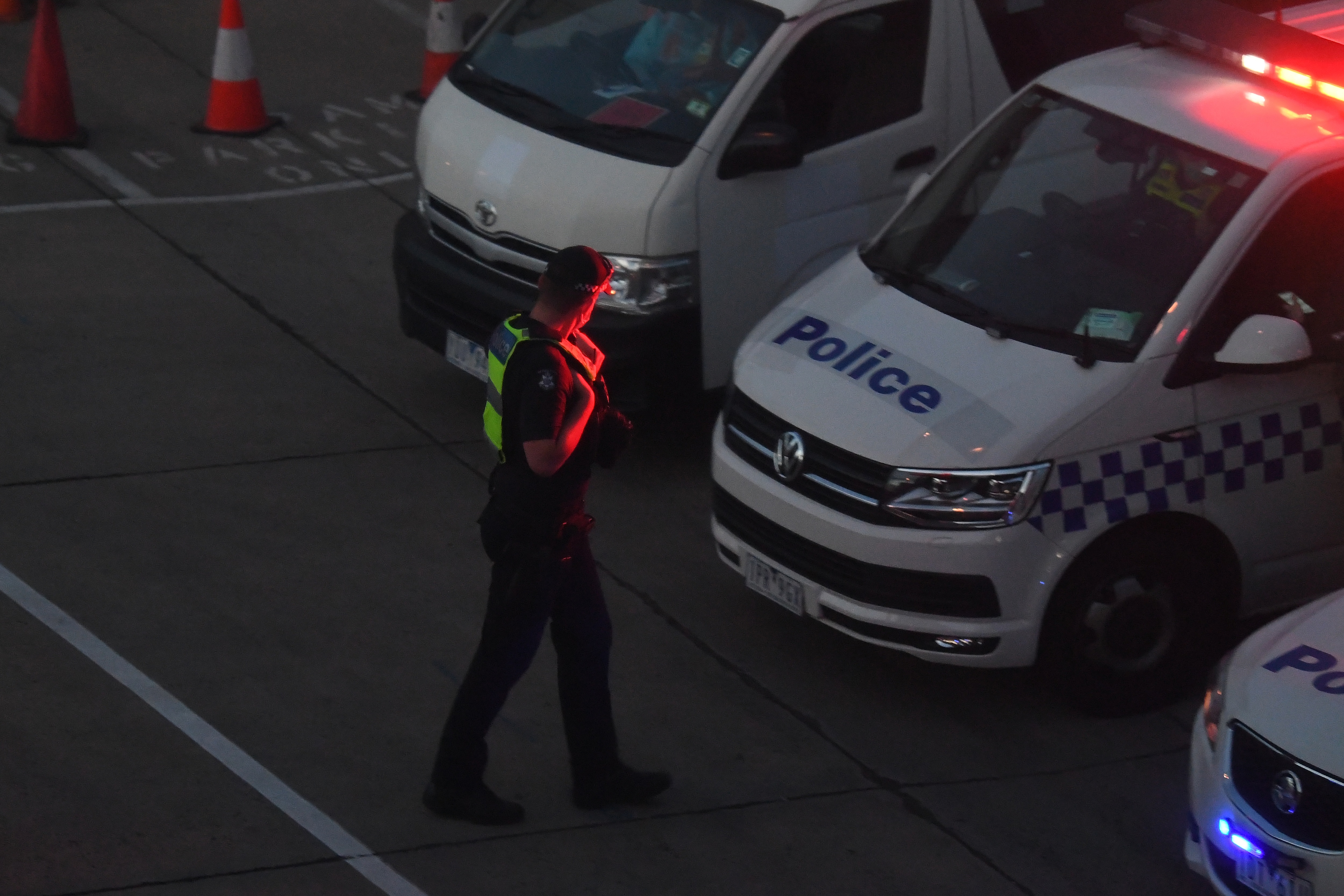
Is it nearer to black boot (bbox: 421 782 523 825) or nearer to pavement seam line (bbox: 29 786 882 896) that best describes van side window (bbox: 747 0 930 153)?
pavement seam line (bbox: 29 786 882 896)

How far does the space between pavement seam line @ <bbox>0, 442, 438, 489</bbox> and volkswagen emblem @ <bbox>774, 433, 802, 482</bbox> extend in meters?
2.28

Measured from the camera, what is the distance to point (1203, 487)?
6.22 m

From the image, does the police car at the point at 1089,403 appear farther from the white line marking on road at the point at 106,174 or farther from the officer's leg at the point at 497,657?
the white line marking on road at the point at 106,174

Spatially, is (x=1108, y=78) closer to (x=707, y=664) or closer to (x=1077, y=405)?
(x=1077, y=405)

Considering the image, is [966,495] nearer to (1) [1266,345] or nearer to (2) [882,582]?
(2) [882,582]

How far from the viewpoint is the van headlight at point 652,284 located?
24.9 feet

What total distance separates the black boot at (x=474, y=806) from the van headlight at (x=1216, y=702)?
80.0 inches

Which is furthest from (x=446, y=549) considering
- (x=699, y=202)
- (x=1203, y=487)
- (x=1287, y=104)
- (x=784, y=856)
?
(x=1287, y=104)

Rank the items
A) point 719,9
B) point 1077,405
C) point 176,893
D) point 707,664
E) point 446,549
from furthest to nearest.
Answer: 1. point 719,9
2. point 446,549
3. point 707,664
4. point 1077,405
5. point 176,893

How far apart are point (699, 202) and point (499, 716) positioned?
2.42 meters

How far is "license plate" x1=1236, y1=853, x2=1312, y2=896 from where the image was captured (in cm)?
482

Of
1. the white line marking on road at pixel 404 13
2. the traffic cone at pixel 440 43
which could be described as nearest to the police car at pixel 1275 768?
the traffic cone at pixel 440 43

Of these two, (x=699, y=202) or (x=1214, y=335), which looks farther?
(x=699, y=202)

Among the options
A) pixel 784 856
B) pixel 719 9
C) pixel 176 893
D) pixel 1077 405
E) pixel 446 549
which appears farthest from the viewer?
pixel 719 9
